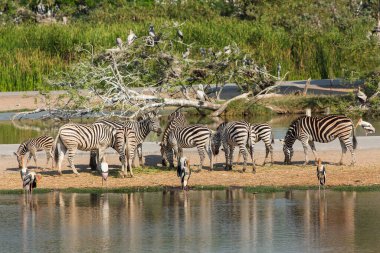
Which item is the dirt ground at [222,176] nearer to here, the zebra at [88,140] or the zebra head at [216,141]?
the zebra head at [216,141]

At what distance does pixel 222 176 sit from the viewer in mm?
24469

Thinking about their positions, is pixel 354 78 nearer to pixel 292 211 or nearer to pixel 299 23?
pixel 292 211

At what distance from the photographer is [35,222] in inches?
765

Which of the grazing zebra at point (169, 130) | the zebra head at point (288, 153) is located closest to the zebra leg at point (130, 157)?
the grazing zebra at point (169, 130)

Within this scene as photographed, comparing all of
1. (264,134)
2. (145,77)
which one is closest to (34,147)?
(264,134)

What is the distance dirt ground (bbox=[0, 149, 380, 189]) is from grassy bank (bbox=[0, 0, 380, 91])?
52.8ft

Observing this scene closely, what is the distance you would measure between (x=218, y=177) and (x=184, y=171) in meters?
2.11

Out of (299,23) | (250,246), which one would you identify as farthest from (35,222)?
(299,23)

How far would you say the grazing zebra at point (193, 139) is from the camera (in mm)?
25172

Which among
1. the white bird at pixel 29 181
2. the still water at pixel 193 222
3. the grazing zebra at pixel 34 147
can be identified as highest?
the grazing zebra at pixel 34 147

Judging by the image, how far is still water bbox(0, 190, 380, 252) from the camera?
56.1ft

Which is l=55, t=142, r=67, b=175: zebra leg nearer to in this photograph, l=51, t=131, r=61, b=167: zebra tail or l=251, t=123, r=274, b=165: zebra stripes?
l=51, t=131, r=61, b=167: zebra tail

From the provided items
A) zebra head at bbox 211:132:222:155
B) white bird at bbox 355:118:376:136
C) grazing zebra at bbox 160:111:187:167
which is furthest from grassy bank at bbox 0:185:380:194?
white bird at bbox 355:118:376:136

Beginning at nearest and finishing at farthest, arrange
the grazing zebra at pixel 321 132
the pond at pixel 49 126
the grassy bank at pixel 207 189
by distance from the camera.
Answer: the grassy bank at pixel 207 189, the grazing zebra at pixel 321 132, the pond at pixel 49 126
